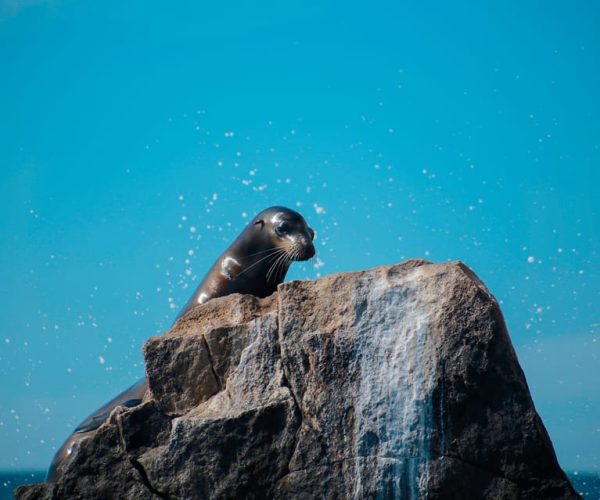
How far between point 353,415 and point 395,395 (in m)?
0.31

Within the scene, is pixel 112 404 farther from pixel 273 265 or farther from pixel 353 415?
pixel 353 415

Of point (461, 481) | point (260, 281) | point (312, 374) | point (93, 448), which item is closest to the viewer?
point (461, 481)

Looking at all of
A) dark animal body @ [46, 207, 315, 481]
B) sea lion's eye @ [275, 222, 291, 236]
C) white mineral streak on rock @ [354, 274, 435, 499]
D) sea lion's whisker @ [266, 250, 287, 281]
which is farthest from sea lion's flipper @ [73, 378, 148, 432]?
white mineral streak on rock @ [354, 274, 435, 499]

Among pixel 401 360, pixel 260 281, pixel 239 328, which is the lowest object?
pixel 401 360

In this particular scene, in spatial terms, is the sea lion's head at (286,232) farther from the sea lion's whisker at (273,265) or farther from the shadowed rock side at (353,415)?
the shadowed rock side at (353,415)

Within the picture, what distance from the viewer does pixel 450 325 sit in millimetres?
5602

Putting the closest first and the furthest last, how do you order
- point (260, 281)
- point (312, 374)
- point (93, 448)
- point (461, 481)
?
point (461, 481)
point (312, 374)
point (93, 448)
point (260, 281)

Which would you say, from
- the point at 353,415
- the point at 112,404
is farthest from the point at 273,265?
the point at 353,415

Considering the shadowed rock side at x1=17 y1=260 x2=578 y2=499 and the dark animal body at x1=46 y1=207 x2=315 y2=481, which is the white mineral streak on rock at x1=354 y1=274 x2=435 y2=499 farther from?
the dark animal body at x1=46 y1=207 x2=315 y2=481

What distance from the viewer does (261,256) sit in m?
10.2

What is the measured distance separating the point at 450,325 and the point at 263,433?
1.46 m

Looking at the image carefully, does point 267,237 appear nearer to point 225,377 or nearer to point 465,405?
point 225,377

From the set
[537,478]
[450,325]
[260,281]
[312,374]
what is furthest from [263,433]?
[260,281]

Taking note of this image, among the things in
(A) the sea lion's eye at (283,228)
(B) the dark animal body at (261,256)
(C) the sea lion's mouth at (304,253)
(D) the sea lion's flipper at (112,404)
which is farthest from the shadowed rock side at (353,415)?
(A) the sea lion's eye at (283,228)
